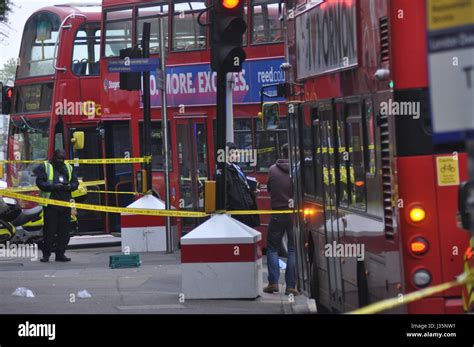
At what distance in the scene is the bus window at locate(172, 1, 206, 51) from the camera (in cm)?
2211

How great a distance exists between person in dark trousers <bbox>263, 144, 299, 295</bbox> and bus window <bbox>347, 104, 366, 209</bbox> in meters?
4.51

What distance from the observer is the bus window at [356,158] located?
9.30m

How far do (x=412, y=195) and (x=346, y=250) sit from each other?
230cm

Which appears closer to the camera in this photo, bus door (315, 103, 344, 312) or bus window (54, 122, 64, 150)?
bus door (315, 103, 344, 312)

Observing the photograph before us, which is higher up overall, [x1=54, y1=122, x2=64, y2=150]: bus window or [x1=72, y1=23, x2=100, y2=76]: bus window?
[x1=72, y1=23, x2=100, y2=76]: bus window

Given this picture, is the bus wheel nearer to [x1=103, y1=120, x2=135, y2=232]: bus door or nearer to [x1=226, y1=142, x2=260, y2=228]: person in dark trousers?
[x1=226, y1=142, x2=260, y2=228]: person in dark trousers

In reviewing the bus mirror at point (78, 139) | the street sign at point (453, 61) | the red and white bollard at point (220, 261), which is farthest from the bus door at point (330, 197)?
the bus mirror at point (78, 139)

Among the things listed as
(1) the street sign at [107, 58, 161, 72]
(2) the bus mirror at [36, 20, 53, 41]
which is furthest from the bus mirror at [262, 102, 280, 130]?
(2) the bus mirror at [36, 20, 53, 41]

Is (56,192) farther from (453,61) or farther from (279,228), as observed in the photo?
(453,61)

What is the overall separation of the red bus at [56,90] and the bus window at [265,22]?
5990 mm

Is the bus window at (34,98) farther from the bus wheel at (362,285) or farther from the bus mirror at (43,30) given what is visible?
the bus wheel at (362,285)

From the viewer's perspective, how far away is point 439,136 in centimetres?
459
